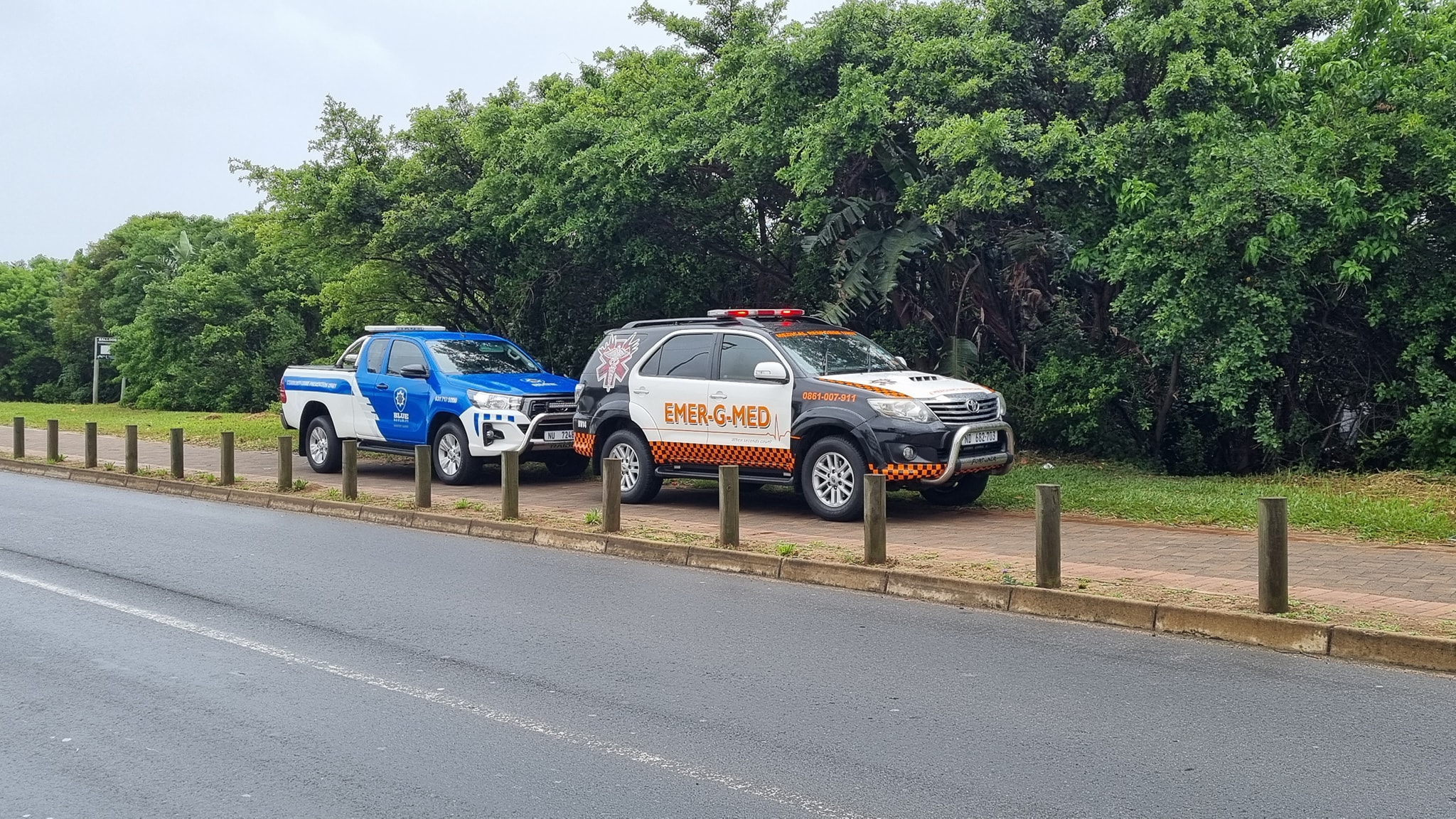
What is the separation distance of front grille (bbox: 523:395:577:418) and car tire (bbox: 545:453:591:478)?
78 cm

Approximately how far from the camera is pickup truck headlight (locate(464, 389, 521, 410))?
15.3 metres

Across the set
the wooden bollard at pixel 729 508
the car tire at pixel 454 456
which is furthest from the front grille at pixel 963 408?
the car tire at pixel 454 456

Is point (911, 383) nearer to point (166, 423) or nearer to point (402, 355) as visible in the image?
point (402, 355)

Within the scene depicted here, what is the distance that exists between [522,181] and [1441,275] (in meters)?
11.6

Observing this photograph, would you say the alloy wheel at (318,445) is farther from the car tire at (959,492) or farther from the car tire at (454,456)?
the car tire at (959,492)

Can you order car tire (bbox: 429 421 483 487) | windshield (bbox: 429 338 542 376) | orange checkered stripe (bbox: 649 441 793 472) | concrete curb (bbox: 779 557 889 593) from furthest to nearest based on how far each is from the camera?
windshield (bbox: 429 338 542 376)
car tire (bbox: 429 421 483 487)
orange checkered stripe (bbox: 649 441 793 472)
concrete curb (bbox: 779 557 889 593)

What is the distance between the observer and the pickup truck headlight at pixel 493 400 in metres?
15.3

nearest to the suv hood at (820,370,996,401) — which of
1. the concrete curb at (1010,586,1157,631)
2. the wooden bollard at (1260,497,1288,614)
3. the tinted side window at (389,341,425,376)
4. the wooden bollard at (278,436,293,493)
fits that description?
the concrete curb at (1010,586,1157,631)

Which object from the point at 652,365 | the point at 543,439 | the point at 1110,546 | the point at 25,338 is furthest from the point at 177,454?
the point at 25,338

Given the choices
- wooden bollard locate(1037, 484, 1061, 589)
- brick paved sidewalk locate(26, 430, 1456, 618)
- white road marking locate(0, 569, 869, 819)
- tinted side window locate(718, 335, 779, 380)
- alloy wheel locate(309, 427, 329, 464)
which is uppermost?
tinted side window locate(718, 335, 779, 380)

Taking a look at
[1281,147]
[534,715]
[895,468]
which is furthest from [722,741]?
[1281,147]

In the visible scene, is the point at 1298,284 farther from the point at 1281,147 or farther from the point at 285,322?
the point at 285,322

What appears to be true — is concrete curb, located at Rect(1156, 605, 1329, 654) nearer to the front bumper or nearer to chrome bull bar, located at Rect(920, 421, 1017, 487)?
chrome bull bar, located at Rect(920, 421, 1017, 487)

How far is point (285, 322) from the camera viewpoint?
4675 centimetres
